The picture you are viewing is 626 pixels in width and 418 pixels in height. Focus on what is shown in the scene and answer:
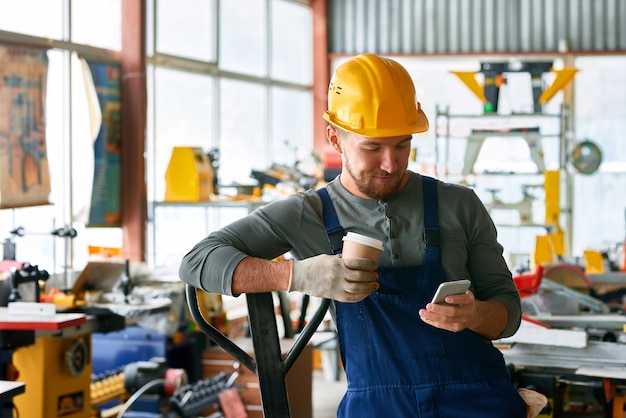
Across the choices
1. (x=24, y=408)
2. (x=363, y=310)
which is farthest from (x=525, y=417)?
(x=24, y=408)

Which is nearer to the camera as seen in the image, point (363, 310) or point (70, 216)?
point (363, 310)

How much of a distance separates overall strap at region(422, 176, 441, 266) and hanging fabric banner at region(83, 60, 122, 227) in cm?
446

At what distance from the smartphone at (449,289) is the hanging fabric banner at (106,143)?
15.5ft

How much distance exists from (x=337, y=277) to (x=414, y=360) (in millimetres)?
276

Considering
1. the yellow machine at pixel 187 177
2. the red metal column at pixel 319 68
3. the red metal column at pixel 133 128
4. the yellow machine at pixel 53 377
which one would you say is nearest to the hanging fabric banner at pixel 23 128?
the red metal column at pixel 133 128

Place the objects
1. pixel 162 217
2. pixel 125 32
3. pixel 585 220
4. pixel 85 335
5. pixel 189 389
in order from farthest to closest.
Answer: pixel 585 220, pixel 162 217, pixel 125 32, pixel 189 389, pixel 85 335

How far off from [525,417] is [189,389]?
10.6ft

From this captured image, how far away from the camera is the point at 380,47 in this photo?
10.2m

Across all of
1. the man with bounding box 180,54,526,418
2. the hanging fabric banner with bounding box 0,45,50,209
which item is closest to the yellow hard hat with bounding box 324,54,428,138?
the man with bounding box 180,54,526,418

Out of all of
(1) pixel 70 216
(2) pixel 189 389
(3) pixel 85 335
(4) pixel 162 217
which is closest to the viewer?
(3) pixel 85 335

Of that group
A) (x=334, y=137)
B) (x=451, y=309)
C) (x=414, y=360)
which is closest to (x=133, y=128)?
(x=334, y=137)

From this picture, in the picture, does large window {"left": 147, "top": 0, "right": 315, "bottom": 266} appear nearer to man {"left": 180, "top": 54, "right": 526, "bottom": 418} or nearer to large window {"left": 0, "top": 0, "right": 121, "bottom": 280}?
large window {"left": 0, "top": 0, "right": 121, "bottom": 280}

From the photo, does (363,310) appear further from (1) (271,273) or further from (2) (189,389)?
(2) (189,389)

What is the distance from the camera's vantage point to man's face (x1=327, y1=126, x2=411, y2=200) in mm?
2066
